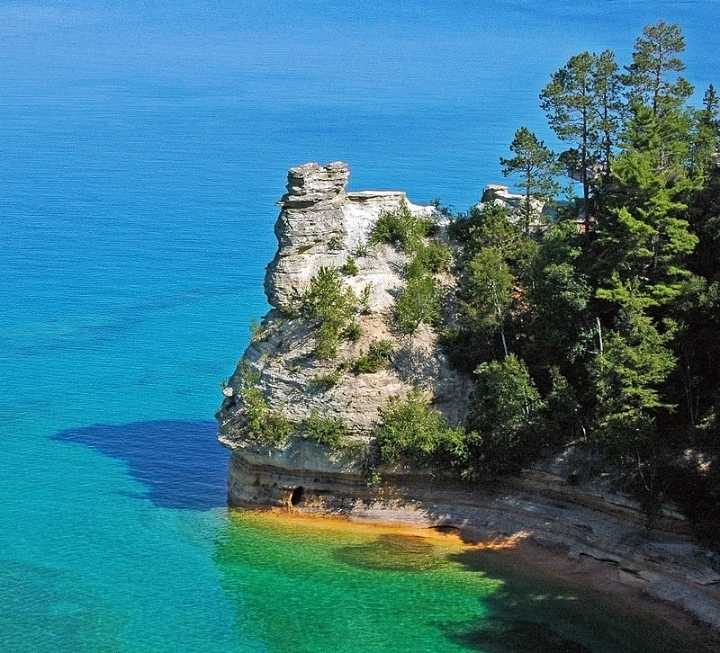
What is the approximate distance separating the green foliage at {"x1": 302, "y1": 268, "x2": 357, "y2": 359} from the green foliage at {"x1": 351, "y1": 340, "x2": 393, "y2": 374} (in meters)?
1.10

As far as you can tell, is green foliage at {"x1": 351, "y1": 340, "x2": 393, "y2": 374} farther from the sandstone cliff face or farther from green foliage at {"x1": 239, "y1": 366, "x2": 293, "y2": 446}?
green foliage at {"x1": 239, "y1": 366, "x2": 293, "y2": 446}

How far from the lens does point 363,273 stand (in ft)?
164

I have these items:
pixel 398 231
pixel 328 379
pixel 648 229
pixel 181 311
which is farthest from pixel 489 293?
pixel 181 311

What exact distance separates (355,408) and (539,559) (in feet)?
30.4

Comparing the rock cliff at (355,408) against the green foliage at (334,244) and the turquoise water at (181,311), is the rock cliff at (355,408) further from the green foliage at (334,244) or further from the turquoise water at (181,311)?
the turquoise water at (181,311)

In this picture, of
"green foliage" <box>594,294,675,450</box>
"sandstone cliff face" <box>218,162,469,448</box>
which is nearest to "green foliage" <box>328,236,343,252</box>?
"sandstone cliff face" <box>218,162,469,448</box>

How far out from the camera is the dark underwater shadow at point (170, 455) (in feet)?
170

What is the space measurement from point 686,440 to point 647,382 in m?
2.49

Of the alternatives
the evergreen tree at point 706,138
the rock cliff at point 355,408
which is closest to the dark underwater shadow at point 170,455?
the rock cliff at point 355,408

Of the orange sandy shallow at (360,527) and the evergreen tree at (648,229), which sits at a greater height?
the evergreen tree at (648,229)

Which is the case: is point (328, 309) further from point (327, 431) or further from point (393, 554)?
point (393, 554)

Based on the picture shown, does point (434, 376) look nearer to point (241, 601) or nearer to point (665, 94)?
point (241, 601)

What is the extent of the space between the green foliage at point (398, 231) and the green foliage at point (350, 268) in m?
1.49

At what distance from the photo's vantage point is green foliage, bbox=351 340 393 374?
47844 millimetres
